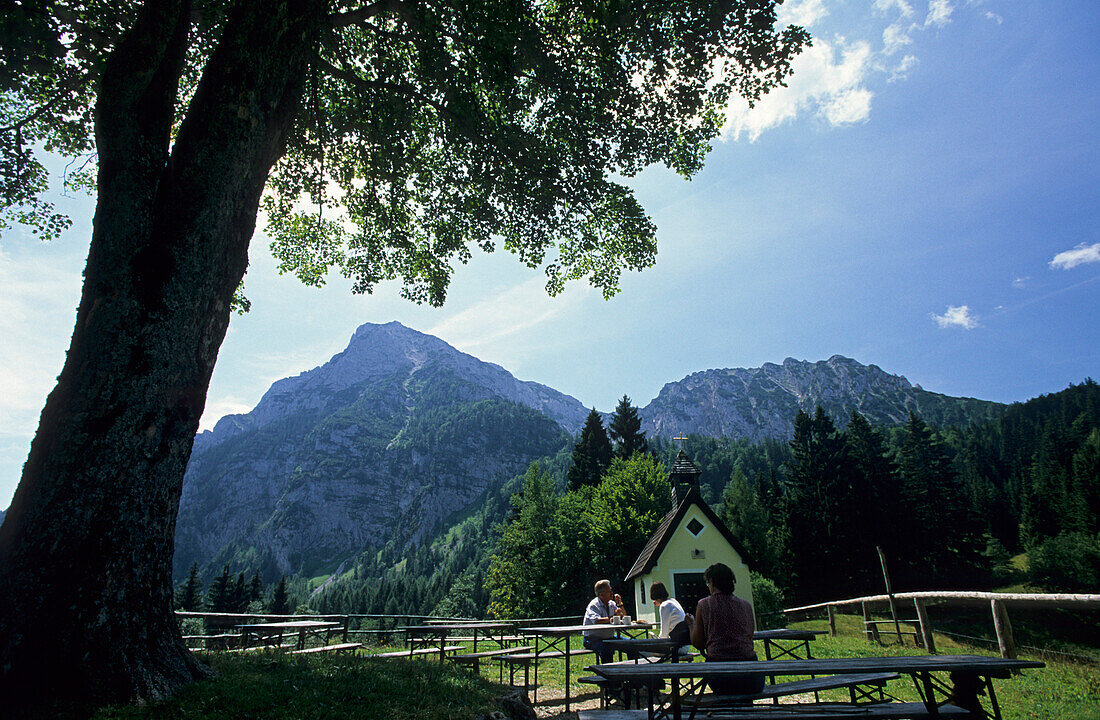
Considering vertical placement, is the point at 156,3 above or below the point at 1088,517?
above

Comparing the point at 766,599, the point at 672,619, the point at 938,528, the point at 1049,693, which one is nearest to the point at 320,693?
the point at 672,619

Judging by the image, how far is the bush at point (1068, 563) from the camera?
4019 cm

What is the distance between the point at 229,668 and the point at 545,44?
36.6 feet

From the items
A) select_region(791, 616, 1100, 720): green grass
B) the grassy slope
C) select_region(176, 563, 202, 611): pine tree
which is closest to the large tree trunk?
the grassy slope

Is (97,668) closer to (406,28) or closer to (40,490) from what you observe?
(40,490)

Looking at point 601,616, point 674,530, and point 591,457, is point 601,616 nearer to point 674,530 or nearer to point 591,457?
point 674,530

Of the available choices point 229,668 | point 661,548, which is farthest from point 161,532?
point 661,548

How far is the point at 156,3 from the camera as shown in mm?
6484

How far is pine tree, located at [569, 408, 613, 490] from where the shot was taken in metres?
41.9

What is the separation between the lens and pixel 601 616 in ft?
31.7

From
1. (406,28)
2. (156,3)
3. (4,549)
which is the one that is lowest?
(4,549)

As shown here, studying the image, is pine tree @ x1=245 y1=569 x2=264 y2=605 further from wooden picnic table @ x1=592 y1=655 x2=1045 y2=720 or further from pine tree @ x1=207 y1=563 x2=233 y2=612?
wooden picnic table @ x1=592 y1=655 x2=1045 y2=720

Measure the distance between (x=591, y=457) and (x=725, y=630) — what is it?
1471 inches

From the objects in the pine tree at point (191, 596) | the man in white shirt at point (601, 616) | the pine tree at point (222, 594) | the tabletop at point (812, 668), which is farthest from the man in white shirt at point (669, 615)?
the pine tree at point (191, 596)
